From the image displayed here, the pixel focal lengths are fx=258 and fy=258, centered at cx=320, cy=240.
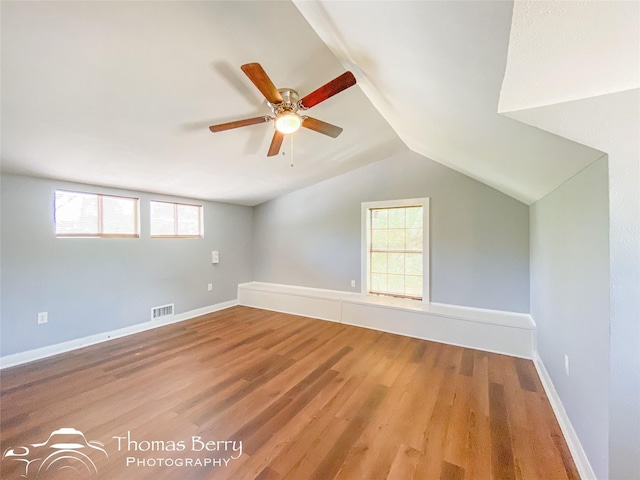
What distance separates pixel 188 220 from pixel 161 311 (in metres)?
1.57

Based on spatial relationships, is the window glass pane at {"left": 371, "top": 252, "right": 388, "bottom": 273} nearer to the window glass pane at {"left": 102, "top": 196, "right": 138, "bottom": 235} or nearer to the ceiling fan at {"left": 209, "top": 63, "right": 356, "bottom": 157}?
the ceiling fan at {"left": 209, "top": 63, "right": 356, "bottom": 157}

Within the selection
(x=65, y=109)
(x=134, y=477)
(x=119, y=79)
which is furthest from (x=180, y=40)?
(x=134, y=477)

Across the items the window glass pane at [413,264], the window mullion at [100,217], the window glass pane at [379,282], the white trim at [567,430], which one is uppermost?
the window mullion at [100,217]

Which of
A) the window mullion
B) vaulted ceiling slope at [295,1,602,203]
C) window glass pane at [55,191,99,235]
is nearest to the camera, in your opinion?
vaulted ceiling slope at [295,1,602,203]

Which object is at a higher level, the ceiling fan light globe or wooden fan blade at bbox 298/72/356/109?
wooden fan blade at bbox 298/72/356/109

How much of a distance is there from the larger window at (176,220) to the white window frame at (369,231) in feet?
9.71

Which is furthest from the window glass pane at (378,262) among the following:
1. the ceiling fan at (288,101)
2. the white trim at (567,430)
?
the ceiling fan at (288,101)

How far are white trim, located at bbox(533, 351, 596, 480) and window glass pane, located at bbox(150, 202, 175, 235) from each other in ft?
16.5

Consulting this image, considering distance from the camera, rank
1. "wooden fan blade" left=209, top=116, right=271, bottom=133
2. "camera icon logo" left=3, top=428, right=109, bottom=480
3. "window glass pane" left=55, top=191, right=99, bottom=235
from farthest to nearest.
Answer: "window glass pane" left=55, top=191, right=99, bottom=235 < "wooden fan blade" left=209, top=116, right=271, bottom=133 < "camera icon logo" left=3, top=428, right=109, bottom=480

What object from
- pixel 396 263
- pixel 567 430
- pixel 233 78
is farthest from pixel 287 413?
pixel 396 263

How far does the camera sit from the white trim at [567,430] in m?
1.46

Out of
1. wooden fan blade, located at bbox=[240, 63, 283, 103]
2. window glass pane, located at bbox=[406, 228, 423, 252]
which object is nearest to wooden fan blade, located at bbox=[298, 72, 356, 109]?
wooden fan blade, located at bbox=[240, 63, 283, 103]

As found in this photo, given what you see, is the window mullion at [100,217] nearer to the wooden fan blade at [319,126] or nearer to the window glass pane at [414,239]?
the wooden fan blade at [319,126]

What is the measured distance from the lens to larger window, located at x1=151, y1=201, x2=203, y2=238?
13.4ft
